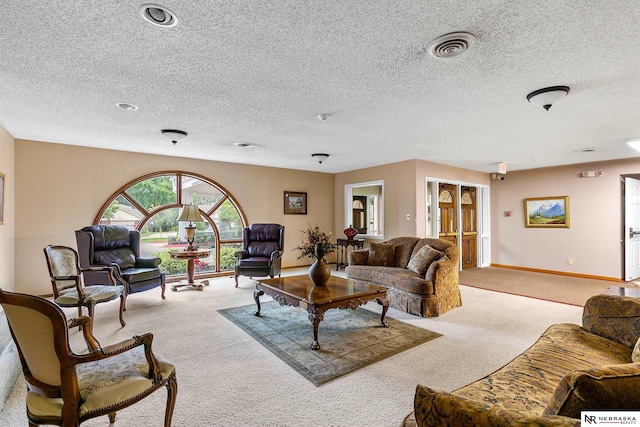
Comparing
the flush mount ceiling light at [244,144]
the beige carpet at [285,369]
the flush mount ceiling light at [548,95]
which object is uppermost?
the flush mount ceiling light at [244,144]

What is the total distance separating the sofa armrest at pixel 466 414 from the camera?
0.75 meters

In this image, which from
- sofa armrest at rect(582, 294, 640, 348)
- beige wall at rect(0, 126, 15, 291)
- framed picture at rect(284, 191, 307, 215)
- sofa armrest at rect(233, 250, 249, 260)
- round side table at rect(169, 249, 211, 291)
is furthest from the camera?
framed picture at rect(284, 191, 307, 215)

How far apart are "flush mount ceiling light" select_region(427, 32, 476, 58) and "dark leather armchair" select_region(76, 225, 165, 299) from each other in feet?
14.1

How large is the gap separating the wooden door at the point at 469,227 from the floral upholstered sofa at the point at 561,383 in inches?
217

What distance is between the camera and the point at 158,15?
1.77 meters

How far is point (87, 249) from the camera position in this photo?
4.20 m

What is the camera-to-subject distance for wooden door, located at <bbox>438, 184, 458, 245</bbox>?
7.03m

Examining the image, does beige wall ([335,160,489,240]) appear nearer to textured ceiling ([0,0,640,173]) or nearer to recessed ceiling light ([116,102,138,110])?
textured ceiling ([0,0,640,173])

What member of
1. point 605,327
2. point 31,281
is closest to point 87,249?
point 31,281

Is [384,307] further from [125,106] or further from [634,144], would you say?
[634,144]

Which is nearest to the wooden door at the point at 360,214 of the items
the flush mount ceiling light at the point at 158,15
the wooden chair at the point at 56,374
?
the flush mount ceiling light at the point at 158,15

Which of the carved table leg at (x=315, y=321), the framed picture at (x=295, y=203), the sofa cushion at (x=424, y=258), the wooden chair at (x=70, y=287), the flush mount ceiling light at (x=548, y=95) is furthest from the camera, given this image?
the framed picture at (x=295, y=203)

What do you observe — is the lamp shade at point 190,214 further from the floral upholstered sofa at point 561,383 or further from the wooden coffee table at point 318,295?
the floral upholstered sofa at point 561,383

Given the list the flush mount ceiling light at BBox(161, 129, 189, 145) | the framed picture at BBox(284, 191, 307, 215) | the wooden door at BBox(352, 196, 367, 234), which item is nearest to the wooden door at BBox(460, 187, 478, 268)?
the wooden door at BBox(352, 196, 367, 234)
